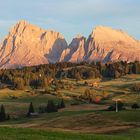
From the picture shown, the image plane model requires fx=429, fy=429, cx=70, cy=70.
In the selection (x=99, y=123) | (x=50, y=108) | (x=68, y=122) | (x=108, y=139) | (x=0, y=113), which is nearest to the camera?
(x=108, y=139)

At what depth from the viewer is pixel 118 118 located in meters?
96.7

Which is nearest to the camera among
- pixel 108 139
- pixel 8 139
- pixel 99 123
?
pixel 8 139

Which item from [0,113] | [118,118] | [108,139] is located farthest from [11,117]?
[108,139]

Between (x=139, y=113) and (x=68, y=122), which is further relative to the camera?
(x=68, y=122)

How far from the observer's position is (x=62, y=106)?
181250 mm

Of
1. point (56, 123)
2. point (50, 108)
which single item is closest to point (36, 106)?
point (50, 108)

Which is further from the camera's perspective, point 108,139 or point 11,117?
point 11,117

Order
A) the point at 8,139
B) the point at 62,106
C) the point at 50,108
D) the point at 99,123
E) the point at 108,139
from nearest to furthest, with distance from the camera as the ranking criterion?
1. the point at 8,139
2. the point at 108,139
3. the point at 99,123
4. the point at 50,108
5. the point at 62,106

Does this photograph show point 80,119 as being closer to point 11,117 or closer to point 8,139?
point 11,117

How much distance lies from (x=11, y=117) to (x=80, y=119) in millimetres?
59755

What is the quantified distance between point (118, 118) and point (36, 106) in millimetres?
100156

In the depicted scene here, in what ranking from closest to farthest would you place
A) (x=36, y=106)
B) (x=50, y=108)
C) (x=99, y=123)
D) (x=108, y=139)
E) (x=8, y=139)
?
(x=8, y=139) → (x=108, y=139) → (x=99, y=123) → (x=50, y=108) → (x=36, y=106)

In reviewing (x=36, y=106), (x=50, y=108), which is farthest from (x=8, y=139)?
(x=36, y=106)

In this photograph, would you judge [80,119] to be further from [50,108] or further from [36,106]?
[36,106]
